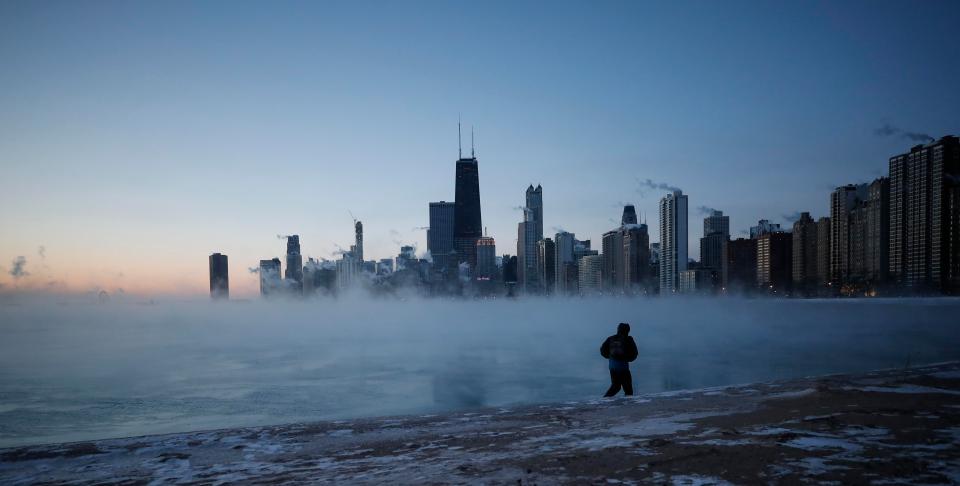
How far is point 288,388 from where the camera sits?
113 feet

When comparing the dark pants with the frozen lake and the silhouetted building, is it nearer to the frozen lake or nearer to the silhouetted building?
the frozen lake

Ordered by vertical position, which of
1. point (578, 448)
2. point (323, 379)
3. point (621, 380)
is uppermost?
point (578, 448)

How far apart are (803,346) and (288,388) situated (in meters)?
50.4

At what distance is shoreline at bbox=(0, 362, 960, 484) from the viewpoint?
284 inches

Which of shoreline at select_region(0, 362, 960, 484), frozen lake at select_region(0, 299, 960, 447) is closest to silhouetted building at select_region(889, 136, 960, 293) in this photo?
frozen lake at select_region(0, 299, 960, 447)

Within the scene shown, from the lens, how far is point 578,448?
8.55 metres

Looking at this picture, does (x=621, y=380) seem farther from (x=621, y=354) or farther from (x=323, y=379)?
(x=323, y=379)

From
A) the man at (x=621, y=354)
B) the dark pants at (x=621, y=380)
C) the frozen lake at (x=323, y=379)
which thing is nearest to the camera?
the man at (x=621, y=354)

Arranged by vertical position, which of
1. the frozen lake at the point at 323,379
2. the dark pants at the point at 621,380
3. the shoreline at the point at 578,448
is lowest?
the frozen lake at the point at 323,379

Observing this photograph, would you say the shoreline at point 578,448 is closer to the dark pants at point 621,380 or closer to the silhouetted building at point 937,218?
the dark pants at point 621,380

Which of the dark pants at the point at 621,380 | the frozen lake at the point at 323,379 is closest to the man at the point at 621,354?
the dark pants at the point at 621,380

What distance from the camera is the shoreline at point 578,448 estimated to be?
722 centimetres

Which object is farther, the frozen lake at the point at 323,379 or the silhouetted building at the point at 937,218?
the silhouetted building at the point at 937,218

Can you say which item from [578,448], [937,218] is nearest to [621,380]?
[578,448]
